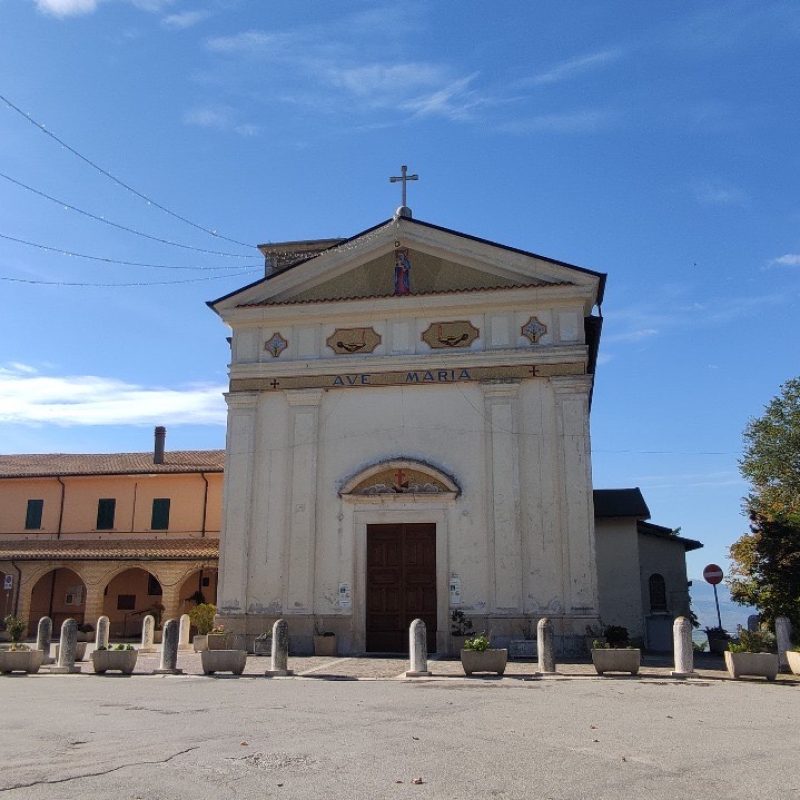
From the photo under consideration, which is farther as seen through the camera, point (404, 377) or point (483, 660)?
point (404, 377)

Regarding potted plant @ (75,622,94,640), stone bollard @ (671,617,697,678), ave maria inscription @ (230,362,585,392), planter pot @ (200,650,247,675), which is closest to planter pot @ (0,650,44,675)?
planter pot @ (200,650,247,675)

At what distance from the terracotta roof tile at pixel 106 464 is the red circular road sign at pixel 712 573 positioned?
18069mm

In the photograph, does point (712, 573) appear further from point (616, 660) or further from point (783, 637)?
point (616, 660)

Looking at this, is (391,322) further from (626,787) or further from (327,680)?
(626,787)

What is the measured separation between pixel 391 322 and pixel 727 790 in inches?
635

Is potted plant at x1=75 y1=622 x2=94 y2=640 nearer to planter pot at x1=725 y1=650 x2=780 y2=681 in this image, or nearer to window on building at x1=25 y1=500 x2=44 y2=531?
window on building at x1=25 y1=500 x2=44 y2=531

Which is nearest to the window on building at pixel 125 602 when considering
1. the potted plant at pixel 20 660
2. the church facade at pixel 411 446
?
the church facade at pixel 411 446

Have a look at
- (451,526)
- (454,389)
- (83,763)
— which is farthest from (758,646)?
(83,763)

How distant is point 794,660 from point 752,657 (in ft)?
3.79

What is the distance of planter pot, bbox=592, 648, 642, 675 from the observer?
15227 mm

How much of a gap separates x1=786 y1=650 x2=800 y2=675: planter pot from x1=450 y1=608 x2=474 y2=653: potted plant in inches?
258

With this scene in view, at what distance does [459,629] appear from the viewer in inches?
759

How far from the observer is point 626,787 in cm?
646

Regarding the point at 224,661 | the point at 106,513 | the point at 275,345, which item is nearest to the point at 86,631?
the point at 106,513
